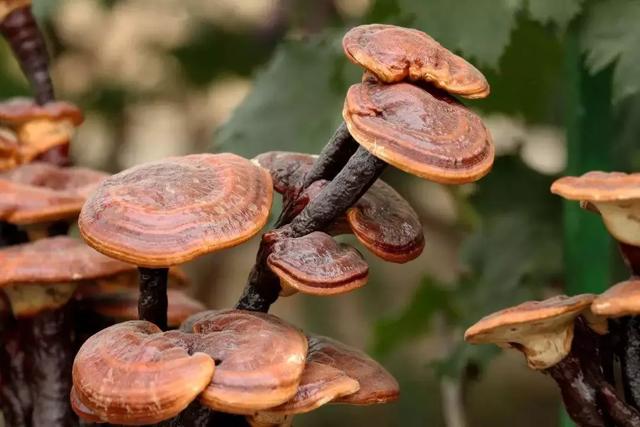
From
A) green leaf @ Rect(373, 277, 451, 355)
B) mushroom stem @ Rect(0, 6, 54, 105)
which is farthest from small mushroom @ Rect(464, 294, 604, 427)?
green leaf @ Rect(373, 277, 451, 355)

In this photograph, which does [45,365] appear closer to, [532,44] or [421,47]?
[421,47]

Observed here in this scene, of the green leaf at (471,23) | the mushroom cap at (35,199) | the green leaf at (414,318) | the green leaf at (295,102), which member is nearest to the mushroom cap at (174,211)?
the mushroom cap at (35,199)

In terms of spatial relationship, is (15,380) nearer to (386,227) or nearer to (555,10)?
(386,227)

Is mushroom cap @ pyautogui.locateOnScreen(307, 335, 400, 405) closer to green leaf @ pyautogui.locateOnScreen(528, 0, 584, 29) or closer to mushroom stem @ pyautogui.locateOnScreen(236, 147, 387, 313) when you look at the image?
mushroom stem @ pyautogui.locateOnScreen(236, 147, 387, 313)

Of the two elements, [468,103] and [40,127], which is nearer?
[40,127]

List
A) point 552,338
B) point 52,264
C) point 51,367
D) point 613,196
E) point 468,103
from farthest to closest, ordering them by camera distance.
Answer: point 468,103 < point 51,367 < point 52,264 < point 552,338 < point 613,196

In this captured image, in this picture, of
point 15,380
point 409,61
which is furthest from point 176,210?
point 15,380
